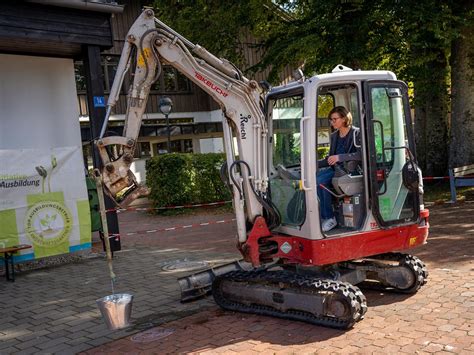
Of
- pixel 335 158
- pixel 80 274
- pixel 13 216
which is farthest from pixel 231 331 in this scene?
pixel 13 216

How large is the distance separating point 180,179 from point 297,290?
36.3 ft

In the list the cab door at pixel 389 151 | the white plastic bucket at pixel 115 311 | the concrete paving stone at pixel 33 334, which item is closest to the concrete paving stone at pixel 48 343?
the concrete paving stone at pixel 33 334

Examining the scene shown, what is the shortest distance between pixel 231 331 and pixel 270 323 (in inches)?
16.7

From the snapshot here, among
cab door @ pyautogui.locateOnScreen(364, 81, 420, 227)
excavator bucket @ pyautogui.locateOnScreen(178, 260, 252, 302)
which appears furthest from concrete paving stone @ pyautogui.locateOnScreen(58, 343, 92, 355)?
cab door @ pyautogui.locateOnScreen(364, 81, 420, 227)

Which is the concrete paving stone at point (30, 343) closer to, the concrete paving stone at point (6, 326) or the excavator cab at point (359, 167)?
the concrete paving stone at point (6, 326)

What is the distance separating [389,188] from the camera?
18.2 ft

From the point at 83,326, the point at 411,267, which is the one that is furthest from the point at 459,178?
the point at 83,326

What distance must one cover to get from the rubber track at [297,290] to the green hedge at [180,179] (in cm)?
1026

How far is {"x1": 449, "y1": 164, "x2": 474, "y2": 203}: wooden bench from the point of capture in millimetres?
12164

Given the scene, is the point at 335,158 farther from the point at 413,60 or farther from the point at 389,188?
the point at 413,60

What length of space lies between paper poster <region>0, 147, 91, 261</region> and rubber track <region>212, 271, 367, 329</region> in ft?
13.1

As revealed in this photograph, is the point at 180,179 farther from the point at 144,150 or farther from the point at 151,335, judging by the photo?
the point at 151,335

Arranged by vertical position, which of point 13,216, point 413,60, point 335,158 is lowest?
point 13,216

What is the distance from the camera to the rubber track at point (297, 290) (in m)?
4.78
